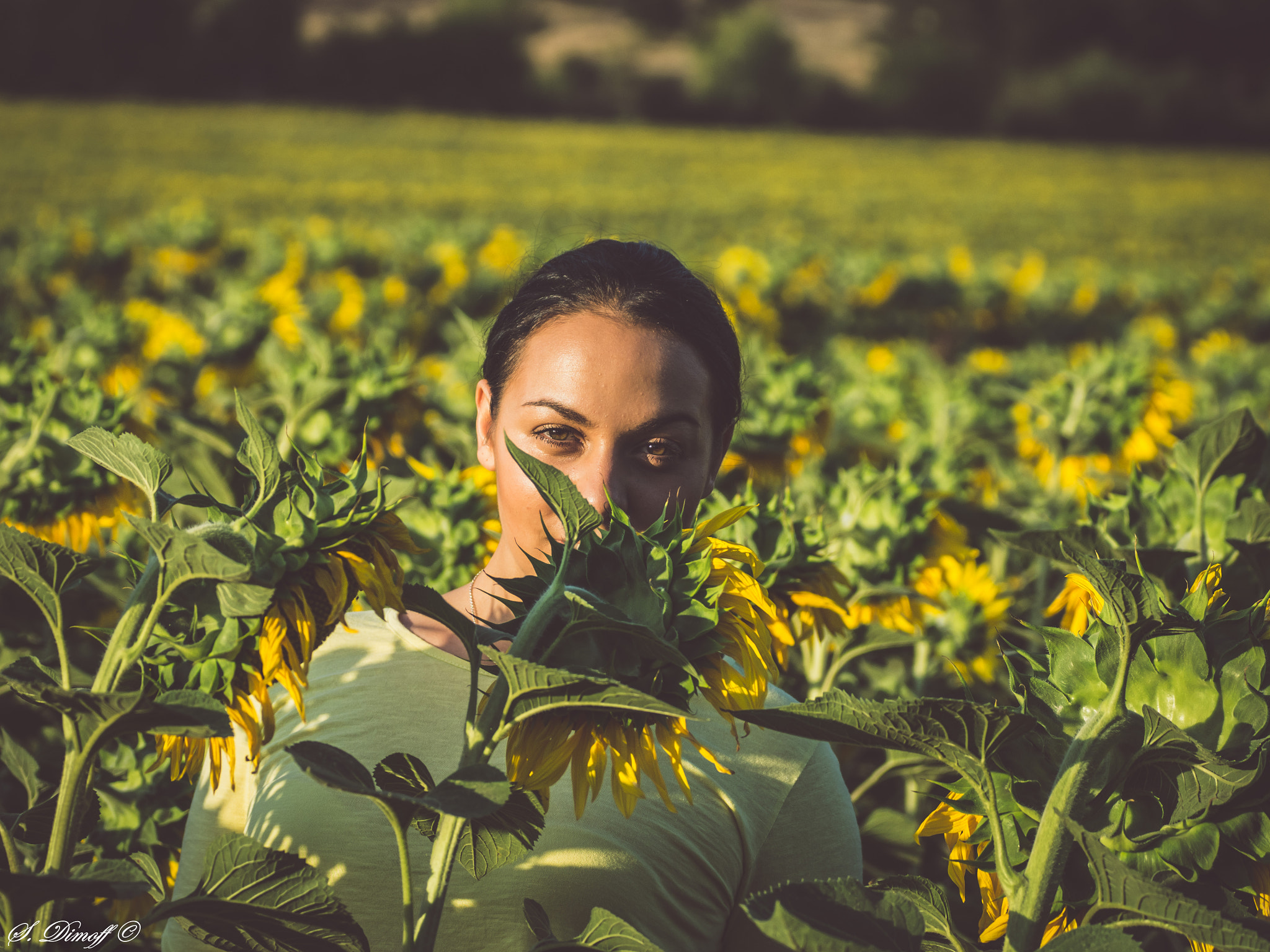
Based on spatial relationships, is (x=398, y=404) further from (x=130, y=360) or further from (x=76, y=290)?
(x=76, y=290)

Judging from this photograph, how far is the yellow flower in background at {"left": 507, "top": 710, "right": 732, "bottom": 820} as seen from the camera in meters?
0.83

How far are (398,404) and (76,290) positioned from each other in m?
4.06

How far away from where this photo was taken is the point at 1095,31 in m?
57.0

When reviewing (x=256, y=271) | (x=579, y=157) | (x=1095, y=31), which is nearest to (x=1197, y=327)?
(x=256, y=271)

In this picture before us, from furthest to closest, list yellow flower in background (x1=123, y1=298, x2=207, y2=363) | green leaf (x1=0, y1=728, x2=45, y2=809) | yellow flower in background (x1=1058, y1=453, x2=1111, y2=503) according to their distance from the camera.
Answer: yellow flower in background (x1=123, y1=298, x2=207, y2=363)
yellow flower in background (x1=1058, y1=453, x2=1111, y2=503)
green leaf (x1=0, y1=728, x2=45, y2=809)

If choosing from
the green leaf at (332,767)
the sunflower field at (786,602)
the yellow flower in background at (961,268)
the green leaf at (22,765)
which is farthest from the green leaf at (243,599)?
the yellow flower in background at (961,268)

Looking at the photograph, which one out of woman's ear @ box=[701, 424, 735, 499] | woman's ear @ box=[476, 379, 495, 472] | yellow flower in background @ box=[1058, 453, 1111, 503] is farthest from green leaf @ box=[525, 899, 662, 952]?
yellow flower in background @ box=[1058, 453, 1111, 503]

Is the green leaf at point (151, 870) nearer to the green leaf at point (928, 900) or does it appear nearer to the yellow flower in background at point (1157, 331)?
the green leaf at point (928, 900)

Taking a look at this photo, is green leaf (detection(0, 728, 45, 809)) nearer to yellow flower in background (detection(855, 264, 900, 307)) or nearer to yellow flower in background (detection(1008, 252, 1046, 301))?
yellow flower in background (detection(855, 264, 900, 307))

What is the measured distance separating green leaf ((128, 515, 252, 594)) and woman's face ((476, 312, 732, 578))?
24.1 inches

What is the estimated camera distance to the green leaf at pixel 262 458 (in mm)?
866

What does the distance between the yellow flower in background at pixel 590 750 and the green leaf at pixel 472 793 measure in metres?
0.05

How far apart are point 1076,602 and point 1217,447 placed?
0.44 metres

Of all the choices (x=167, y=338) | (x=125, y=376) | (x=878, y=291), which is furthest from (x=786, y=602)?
(x=878, y=291)
